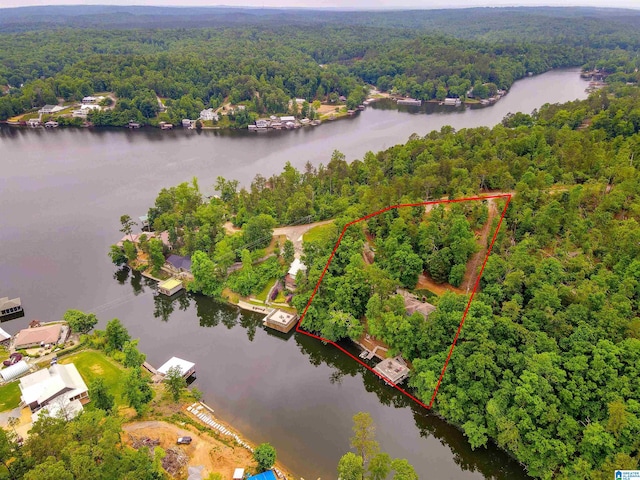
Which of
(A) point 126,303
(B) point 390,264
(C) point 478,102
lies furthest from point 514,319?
(C) point 478,102

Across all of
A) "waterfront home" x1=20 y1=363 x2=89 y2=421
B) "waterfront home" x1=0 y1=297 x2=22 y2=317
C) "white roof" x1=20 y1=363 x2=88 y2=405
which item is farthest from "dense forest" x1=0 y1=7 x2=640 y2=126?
"waterfront home" x1=20 y1=363 x2=89 y2=421

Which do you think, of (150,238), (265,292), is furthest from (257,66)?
(265,292)

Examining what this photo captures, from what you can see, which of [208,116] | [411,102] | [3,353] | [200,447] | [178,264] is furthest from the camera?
[411,102]

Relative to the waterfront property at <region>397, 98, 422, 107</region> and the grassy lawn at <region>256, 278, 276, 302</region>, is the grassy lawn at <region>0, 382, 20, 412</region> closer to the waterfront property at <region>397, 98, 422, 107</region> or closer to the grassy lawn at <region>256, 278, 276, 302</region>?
the grassy lawn at <region>256, 278, 276, 302</region>

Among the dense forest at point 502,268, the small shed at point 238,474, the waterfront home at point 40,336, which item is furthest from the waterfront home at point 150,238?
the small shed at point 238,474

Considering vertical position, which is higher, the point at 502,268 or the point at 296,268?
the point at 502,268

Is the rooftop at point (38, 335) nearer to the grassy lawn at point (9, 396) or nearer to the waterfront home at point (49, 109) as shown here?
the grassy lawn at point (9, 396)

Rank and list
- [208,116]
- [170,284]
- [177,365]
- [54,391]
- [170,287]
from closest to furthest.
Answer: [54,391] < [177,365] < [170,287] < [170,284] < [208,116]

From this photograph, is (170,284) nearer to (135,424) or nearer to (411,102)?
(135,424)
